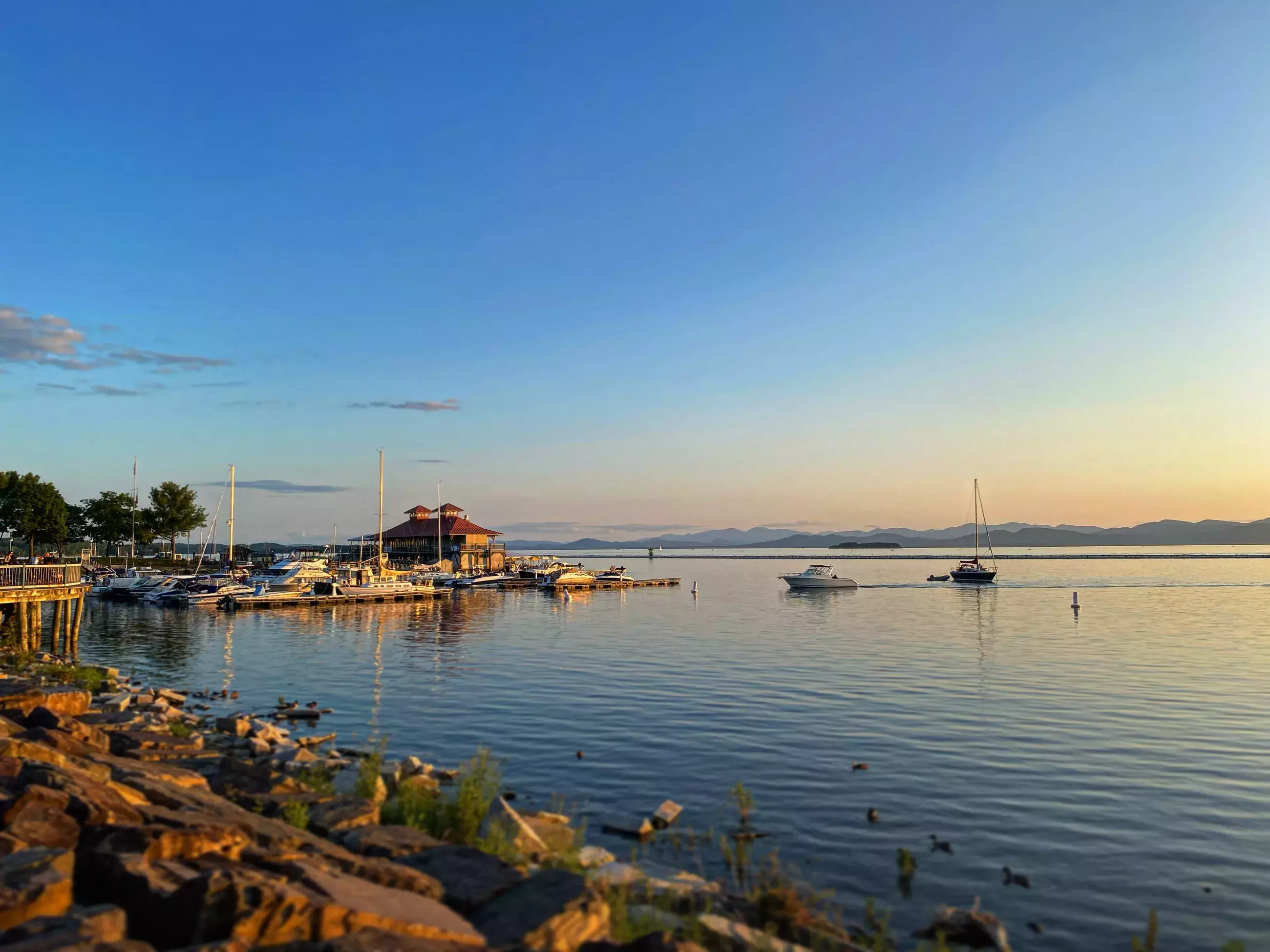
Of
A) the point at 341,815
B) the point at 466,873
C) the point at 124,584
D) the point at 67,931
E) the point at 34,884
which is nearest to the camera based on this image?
the point at 67,931

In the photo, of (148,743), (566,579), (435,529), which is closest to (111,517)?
(435,529)

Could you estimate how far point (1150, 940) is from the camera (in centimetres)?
1051

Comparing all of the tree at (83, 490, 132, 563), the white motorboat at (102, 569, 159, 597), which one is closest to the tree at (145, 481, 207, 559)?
the tree at (83, 490, 132, 563)

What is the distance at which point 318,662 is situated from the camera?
3788 centimetres

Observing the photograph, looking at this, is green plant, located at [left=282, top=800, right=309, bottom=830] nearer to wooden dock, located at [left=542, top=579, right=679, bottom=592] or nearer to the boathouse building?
wooden dock, located at [left=542, top=579, right=679, bottom=592]

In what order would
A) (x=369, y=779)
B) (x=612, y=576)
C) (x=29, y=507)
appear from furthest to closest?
(x=612, y=576)
(x=29, y=507)
(x=369, y=779)

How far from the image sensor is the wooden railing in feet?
134

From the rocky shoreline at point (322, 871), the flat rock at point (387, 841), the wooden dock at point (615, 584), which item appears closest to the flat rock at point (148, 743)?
the rocky shoreline at point (322, 871)

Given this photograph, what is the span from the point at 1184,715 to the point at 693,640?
25703 mm

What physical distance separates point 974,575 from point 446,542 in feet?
224

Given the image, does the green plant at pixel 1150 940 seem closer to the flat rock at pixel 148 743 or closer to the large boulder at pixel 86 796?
the large boulder at pixel 86 796

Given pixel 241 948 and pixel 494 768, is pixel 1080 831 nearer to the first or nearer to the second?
pixel 494 768

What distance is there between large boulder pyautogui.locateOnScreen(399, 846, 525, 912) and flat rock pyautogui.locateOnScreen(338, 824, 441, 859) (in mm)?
264

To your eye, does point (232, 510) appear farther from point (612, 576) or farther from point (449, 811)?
point (449, 811)
